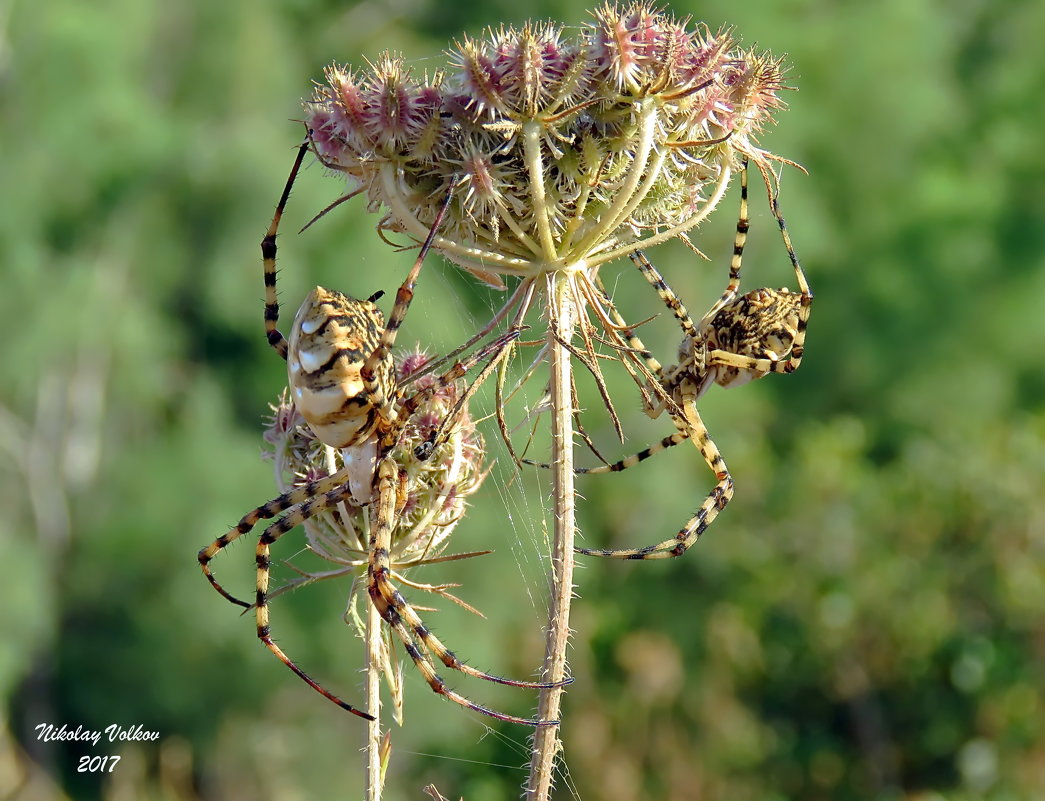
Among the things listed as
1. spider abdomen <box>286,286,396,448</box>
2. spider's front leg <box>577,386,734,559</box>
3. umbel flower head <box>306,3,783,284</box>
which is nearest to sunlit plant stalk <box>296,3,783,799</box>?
umbel flower head <box>306,3,783,284</box>

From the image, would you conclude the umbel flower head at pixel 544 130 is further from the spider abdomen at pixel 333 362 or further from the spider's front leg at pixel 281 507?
the spider's front leg at pixel 281 507

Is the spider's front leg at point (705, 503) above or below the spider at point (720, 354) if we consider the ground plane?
below

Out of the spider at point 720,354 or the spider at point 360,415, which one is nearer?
the spider at point 360,415

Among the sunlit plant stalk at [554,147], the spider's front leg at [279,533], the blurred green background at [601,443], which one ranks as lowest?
the spider's front leg at [279,533]

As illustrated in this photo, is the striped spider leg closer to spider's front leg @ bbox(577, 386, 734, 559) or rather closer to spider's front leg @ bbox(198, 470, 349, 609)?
spider's front leg @ bbox(577, 386, 734, 559)

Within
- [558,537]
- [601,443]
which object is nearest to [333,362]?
[558,537]

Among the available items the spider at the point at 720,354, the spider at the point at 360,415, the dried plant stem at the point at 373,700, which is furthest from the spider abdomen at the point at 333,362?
the spider at the point at 720,354

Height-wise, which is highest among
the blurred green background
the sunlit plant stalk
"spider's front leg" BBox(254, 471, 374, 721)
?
the blurred green background

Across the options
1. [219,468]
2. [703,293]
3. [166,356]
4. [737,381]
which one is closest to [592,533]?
[703,293]
